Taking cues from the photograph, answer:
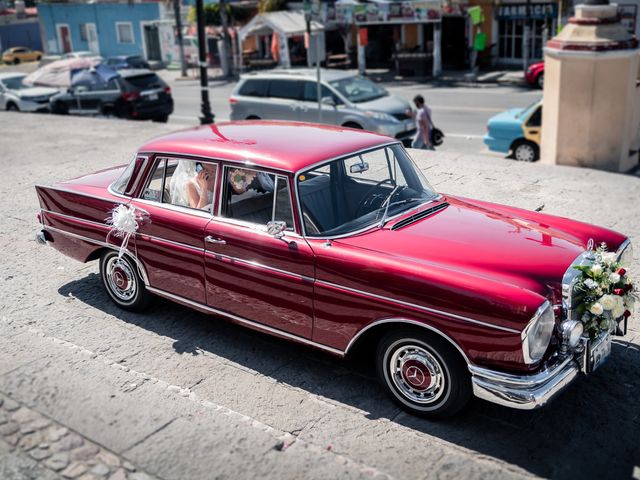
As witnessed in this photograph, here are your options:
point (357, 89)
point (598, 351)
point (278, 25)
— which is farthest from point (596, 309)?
point (278, 25)

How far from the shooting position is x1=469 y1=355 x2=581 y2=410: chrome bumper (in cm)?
434

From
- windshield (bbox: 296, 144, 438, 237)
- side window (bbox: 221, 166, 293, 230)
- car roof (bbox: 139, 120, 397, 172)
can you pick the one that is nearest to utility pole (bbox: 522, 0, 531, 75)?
car roof (bbox: 139, 120, 397, 172)

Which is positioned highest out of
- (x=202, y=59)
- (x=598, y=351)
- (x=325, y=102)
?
(x=202, y=59)

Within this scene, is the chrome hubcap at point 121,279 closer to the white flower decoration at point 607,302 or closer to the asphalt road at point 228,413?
the asphalt road at point 228,413

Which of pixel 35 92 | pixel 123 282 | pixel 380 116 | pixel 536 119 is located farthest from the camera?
pixel 35 92

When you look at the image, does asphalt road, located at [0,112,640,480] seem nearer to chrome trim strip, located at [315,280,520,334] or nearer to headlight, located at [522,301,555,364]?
headlight, located at [522,301,555,364]

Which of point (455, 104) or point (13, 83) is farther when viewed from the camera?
point (455, 104)

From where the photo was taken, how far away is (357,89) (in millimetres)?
15820

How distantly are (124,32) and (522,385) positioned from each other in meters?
47.4

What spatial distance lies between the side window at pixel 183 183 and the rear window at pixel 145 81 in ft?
47.0

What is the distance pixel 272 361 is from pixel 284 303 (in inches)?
27.3

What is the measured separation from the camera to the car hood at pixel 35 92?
875 inches

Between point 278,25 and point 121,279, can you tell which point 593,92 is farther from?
point 278,25

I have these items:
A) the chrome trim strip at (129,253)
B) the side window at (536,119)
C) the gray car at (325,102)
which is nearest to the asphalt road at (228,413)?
the chrome trim strip at (129,253)
